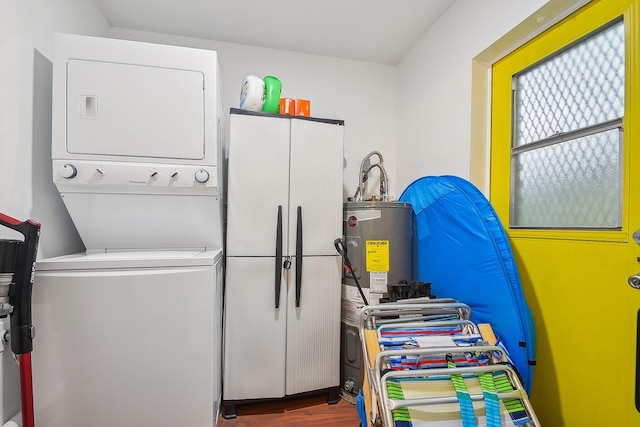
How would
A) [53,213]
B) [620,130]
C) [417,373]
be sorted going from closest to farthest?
[417,373]
[620,130]
[53,213]

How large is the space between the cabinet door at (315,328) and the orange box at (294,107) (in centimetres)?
99

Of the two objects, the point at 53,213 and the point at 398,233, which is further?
the point at 398,233

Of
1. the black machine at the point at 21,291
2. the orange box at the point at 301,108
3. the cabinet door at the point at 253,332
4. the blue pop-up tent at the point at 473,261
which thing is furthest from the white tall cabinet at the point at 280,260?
the black machine at the point at 21,291

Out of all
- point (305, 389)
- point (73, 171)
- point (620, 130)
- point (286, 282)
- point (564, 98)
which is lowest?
point (305, 389)

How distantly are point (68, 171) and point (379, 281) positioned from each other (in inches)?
70.3

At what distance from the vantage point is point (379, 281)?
6.09 feet

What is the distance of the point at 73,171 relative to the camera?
52.1 inches

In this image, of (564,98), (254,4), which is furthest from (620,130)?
(254,4)

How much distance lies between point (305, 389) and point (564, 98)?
2.15 meters

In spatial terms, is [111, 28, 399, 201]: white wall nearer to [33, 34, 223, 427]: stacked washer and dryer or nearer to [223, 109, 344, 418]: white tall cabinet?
[223, 109, 344, 418]: white tall cabinet

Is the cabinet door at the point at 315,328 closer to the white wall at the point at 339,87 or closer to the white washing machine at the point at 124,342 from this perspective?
the white washing machine at the point at 124,342

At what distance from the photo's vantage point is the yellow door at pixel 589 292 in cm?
104

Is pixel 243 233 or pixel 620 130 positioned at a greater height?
pixel 620 130

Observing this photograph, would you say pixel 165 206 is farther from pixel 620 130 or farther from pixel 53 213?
pixel 620 130
